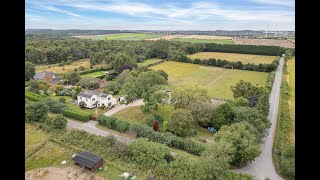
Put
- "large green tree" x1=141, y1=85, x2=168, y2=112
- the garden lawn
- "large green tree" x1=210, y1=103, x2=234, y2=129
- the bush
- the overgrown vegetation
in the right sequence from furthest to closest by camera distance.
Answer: the bush, "large green tree" x1=141, y1=85, x2=168, y2=112, "large green tree" x1=210, y1=103, x2=234, y2=129, the garden lawn, the overgrown vegetation

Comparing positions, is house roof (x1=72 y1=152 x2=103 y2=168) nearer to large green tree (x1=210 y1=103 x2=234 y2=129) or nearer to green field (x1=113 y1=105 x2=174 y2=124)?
green field (x1=113 y1=105 x2=174 y2=124)

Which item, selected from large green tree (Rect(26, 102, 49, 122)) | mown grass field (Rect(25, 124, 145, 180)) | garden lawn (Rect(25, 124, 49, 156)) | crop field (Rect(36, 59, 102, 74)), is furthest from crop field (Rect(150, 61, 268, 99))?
garden lawn (Rect(25, 124, 49, 156))

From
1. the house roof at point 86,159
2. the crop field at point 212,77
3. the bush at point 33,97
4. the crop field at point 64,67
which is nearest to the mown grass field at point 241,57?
the crop field at point 212,77

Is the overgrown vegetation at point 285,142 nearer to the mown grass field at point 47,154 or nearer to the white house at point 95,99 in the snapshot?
the mown grass field at point 47,154

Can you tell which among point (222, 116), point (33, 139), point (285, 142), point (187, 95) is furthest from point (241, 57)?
point (33, 139)

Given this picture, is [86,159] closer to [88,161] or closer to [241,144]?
[88,161]
